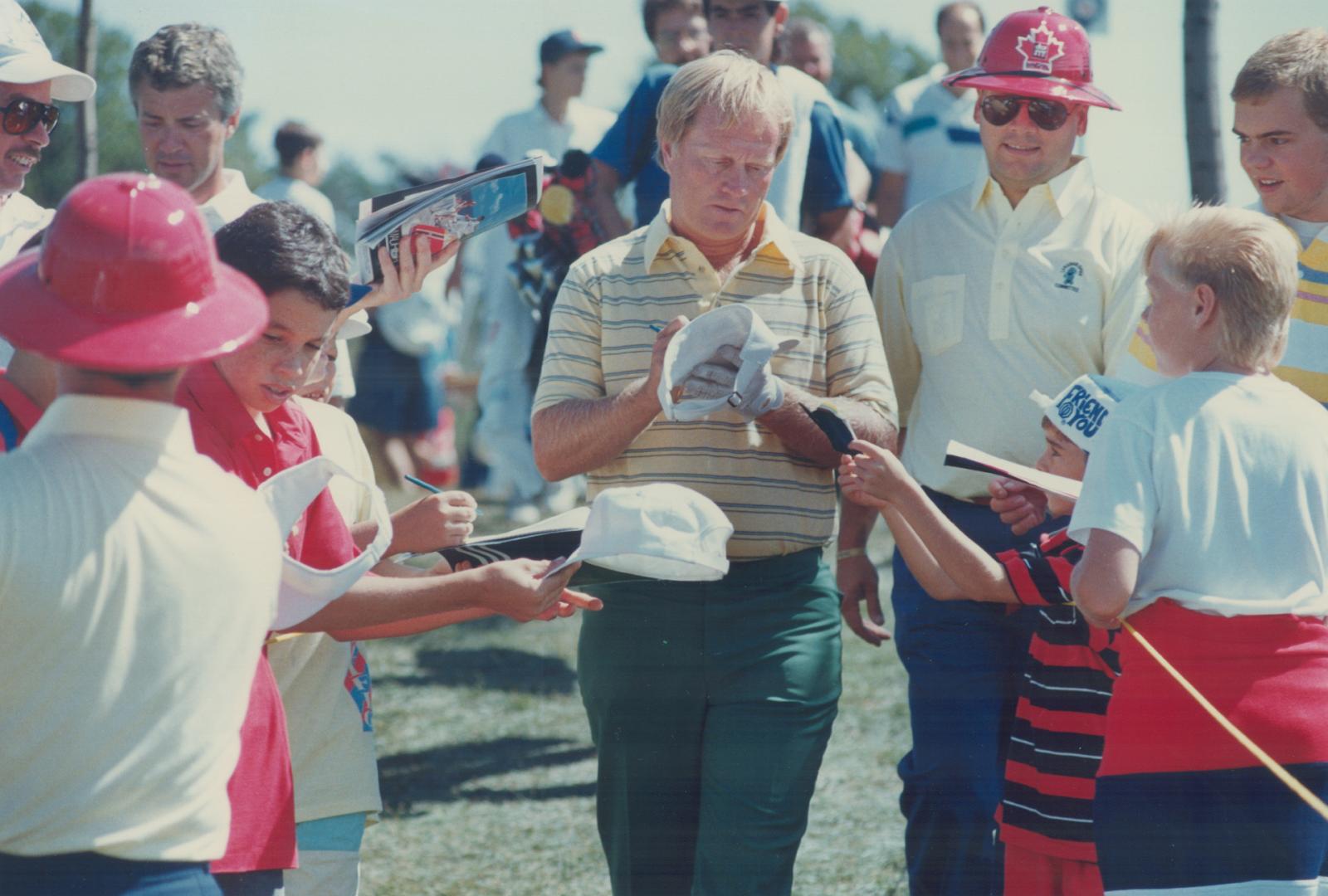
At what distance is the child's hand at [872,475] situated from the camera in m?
3.09

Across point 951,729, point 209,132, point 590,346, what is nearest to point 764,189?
point 590,346

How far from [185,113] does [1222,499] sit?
9.40 feet

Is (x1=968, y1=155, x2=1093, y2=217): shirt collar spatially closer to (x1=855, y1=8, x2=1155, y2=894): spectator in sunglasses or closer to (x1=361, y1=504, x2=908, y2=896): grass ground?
(x1=855, y1=8, x2=1155, y2=894): spectator in sunglasses

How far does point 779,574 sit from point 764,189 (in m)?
0.86

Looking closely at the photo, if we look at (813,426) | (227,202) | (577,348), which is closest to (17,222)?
(227,202)

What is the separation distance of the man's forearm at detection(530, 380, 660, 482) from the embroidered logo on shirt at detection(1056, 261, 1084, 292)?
1176mm

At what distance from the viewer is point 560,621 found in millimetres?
7613

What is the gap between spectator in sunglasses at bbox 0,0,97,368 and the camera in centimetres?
366

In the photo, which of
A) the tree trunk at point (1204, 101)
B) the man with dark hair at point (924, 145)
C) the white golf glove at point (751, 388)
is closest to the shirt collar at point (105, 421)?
the white golf glove at point (751, 388)

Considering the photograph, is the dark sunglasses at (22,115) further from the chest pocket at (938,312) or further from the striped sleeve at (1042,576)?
the striped sleeve at (1042,576)

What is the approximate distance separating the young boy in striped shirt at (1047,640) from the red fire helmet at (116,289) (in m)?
1.58

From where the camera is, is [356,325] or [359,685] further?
[356,325]

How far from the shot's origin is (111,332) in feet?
6.01

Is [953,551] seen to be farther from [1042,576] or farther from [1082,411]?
[1082,411]
